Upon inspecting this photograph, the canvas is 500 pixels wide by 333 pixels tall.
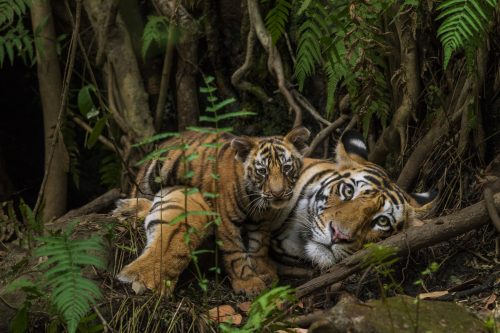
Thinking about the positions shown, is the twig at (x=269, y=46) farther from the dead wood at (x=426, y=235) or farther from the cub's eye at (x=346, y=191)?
the dead wood at (x=426, y=235)

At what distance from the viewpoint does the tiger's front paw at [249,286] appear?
15.4 ft

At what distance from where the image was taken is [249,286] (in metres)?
4.72

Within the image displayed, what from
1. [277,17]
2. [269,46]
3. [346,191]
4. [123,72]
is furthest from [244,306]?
[123,72]

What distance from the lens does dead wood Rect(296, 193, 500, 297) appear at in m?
4.23

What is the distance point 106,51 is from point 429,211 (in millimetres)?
3573

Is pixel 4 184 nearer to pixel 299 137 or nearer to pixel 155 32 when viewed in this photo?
pixel 155 32

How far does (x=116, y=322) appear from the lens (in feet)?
13.3

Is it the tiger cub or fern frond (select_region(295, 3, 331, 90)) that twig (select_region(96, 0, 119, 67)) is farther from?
fern frond (select_region(295, 3, 331, 90))

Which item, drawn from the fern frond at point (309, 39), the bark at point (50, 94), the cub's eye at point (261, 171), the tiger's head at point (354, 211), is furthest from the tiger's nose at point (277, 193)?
the bark at point (50, 94)

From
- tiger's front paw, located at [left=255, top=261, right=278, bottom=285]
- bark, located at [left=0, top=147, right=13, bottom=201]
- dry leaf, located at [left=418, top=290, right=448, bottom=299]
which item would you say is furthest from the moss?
bark, located at [left=0, top=147, right=13, bottom=201]

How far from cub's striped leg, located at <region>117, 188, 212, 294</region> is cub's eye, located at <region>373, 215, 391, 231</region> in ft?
3.25

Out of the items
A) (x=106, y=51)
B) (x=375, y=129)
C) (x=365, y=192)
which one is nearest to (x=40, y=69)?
(x=106, y=51)

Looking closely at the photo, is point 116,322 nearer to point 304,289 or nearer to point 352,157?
point 304,289

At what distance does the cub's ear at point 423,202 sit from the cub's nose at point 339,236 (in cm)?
50
